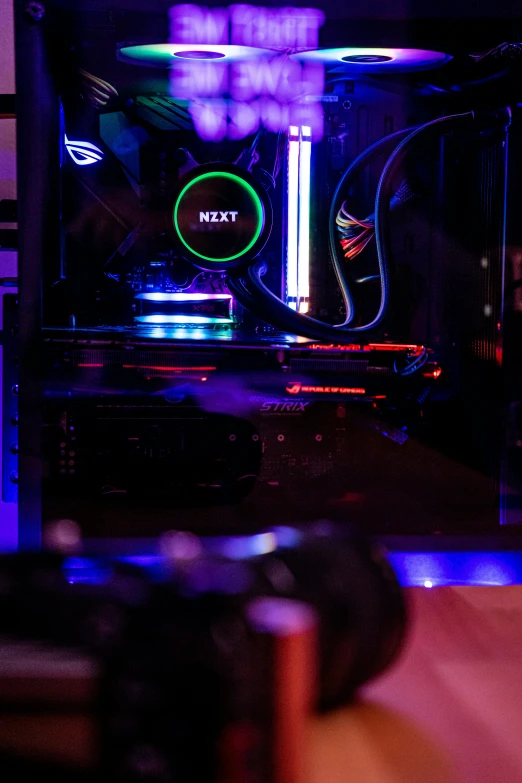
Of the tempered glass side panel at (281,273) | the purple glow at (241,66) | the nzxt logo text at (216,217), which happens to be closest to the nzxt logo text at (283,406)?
the tempered glass side panel at (281,273)

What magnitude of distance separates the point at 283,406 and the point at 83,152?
388mm

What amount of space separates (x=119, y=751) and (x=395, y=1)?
2.29 feet

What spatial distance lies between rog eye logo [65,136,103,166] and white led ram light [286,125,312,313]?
0.79ft

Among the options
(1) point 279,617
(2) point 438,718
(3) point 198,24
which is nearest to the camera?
(1) point 279,617

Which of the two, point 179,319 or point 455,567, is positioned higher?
point 179,319

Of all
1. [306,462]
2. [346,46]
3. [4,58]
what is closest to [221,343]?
[306,462]

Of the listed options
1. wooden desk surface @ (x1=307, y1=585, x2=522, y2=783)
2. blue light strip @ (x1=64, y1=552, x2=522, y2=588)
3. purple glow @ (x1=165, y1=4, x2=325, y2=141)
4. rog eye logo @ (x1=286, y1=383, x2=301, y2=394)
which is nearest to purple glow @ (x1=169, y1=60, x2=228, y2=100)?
purple glow @ (x1=165, y1=4, x2=325, y2=141)

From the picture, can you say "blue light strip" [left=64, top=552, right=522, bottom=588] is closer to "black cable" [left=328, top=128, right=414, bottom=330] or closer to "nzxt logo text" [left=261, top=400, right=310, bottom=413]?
"nzxt logo text" [left=261, top=400, right=310, bottom=413]

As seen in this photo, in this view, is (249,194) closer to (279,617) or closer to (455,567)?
(455,567)

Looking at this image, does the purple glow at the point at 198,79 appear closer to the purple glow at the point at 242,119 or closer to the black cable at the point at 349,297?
the purple glow at the point at 242,119

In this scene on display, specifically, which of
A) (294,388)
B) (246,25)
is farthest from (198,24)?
(294,388)

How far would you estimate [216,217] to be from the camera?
0.85m

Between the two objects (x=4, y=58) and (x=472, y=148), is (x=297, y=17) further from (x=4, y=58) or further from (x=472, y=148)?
(x=4, y=58)

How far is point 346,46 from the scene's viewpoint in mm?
751
